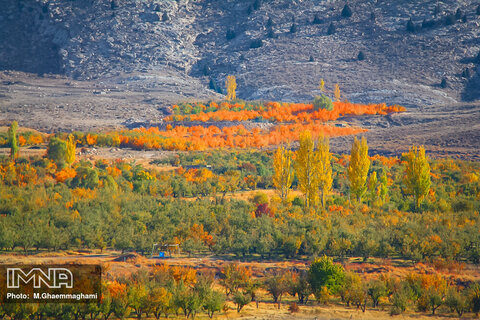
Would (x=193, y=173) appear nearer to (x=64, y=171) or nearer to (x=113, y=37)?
(x=64, y=171)

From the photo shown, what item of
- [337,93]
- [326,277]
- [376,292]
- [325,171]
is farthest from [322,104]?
[376,292]

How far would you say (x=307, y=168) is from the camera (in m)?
38.0

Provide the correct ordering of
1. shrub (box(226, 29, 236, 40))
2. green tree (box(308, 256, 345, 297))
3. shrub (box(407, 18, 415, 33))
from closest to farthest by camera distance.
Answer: green tree (box(308, 256, 345, 297)) < shrub (box(407, 18, 415, 33)) < shrub (box(226, 29, 236, 40))

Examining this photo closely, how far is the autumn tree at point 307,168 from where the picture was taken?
37.6m

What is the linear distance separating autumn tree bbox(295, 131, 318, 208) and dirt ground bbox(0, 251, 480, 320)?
1114cm

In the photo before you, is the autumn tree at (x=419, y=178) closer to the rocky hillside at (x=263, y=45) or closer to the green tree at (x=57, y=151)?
the green tree at (x=57, y=151)

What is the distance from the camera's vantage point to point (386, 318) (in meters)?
18.8

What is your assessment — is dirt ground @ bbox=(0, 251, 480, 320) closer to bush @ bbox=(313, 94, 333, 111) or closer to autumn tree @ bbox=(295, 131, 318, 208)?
autumn tree @ bbox=(295, 131, 318, 208)

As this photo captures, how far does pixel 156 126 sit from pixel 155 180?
33.0m

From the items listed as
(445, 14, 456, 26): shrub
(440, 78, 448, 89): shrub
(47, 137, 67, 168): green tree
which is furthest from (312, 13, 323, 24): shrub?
(47, 137, 67, 168): green tree

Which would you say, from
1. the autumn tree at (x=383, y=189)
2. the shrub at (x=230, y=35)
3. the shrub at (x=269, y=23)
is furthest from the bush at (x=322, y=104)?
the autumn tree at (x=383, y=189)

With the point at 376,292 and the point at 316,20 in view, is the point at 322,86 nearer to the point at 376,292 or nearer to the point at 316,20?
the point at 316,20

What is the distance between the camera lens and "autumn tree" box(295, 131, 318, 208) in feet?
123

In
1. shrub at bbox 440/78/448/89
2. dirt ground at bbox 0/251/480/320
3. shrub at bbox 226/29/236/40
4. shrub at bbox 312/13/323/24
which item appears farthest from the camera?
shrub at bbox 226/29/236/40
